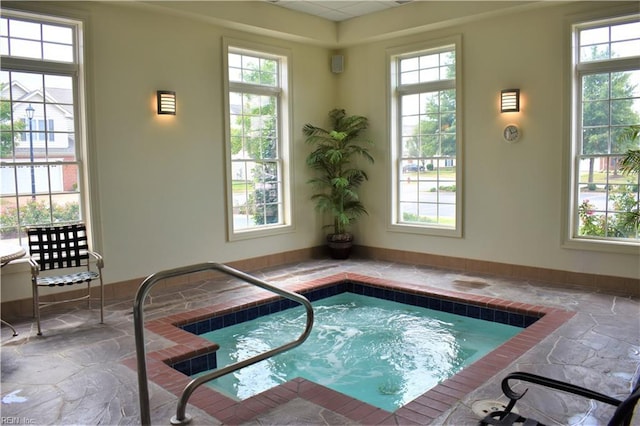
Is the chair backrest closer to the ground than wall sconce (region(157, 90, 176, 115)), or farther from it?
closer to the ground

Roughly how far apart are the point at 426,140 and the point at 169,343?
452 centimetres

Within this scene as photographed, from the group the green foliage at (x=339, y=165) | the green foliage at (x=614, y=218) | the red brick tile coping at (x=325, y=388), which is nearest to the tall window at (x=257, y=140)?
the green foliage at (x=339, y=165)

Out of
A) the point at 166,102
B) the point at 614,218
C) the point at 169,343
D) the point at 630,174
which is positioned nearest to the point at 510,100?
the point at 630,174

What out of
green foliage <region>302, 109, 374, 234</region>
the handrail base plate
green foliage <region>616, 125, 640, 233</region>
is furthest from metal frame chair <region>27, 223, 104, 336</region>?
green foliage <region>616, 125, 640, 233</region>

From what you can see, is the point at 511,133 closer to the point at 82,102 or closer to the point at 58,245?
the point at 82,102

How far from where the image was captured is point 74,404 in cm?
307

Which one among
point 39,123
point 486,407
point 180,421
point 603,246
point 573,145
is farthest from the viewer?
point 573,145

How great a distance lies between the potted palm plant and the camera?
→ 739 centimetres

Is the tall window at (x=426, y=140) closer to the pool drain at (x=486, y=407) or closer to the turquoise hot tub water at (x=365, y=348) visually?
the turquoise hot tub water at (x=365, y=348)

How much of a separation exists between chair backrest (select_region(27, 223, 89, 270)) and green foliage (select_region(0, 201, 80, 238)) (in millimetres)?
301

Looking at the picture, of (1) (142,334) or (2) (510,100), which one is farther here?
(2) (510,100)

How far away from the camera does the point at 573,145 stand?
5.75 meters

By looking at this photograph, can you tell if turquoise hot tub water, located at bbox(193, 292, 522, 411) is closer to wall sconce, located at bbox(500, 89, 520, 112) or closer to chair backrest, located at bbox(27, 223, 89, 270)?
chair backrest, located at bbox(27, 223, 89, 270)

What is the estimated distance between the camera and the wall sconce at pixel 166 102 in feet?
19.0
